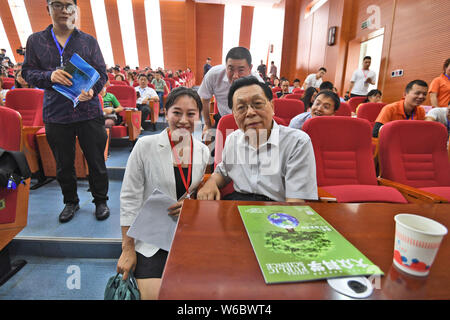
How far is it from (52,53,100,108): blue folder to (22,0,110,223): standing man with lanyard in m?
0.04

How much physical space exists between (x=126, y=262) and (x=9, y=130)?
4.30 feet

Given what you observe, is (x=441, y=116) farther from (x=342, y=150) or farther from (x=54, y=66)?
(x=54, y=66)

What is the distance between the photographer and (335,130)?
1745 millimetres

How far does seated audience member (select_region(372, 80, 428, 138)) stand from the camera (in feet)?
8.50

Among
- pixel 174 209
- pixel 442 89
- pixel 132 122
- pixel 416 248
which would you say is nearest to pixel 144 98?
pixel 132 122

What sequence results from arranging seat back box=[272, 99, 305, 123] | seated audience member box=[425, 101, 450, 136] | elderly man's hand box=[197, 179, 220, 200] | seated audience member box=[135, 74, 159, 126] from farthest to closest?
seated audience member box=[135, 74, 159, 126] < seat back box=[272, 99, 305, 123] < seated audience member box=[425, 101, 450, 136] < elderly man's hand box=[197, 179, 220, 200]

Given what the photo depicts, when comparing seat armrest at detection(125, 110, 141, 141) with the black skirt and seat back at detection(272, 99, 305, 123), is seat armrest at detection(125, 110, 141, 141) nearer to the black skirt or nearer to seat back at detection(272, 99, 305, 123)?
seat back at detection(272, 99, 305, 123)

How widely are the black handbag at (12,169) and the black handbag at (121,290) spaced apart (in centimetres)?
93

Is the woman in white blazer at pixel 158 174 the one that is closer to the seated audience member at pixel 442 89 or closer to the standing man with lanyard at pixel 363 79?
the seated audience member at pixel 442 89

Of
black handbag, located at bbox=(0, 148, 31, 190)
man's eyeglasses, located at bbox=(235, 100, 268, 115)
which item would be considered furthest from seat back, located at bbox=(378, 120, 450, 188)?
black handbag, located at bbox=(0, 148, 31, 190)

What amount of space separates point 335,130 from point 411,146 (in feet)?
2.10

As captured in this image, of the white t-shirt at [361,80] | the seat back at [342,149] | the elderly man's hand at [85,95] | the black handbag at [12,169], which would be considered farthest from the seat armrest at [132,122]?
the white t-shirt at [361,80]

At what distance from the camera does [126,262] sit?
3.16 ft
